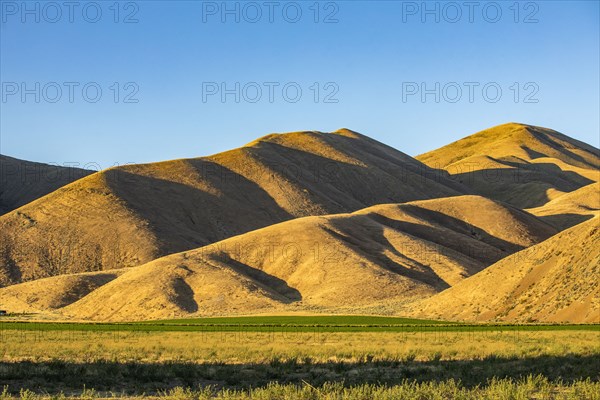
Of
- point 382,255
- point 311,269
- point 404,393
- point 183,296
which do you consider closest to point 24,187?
point 311,269

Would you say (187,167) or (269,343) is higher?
(187,167)

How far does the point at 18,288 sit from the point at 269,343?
7824 cm

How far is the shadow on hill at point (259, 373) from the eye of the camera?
23.5 metres

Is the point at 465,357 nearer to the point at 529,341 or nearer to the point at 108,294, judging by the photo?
the point at 529,341

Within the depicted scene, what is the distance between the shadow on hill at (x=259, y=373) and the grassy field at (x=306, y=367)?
0.03 m

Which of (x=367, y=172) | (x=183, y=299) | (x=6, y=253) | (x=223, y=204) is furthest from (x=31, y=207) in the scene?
(x=367, y=172)

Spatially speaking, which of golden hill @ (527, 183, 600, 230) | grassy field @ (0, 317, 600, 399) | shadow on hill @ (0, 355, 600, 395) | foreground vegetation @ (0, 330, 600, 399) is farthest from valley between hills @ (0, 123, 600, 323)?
shadow on hill @ (0, 355, 600, 395)

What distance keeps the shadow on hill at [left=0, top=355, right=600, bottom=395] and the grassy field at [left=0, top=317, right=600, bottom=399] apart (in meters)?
0.03

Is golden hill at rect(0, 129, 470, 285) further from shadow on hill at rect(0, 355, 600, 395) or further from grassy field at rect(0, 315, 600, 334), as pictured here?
shadow on hill at rect(0, 355, 600, 395)

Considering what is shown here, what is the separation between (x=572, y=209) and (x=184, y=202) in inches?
2930

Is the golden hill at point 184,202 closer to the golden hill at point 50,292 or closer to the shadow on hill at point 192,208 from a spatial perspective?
the shadow on hill at point 192,208

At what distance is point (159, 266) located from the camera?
103188 millimetres

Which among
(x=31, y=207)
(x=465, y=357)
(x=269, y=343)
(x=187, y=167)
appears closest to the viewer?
(x=465, y=357)

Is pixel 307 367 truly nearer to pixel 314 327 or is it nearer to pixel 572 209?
pixel 314 327
